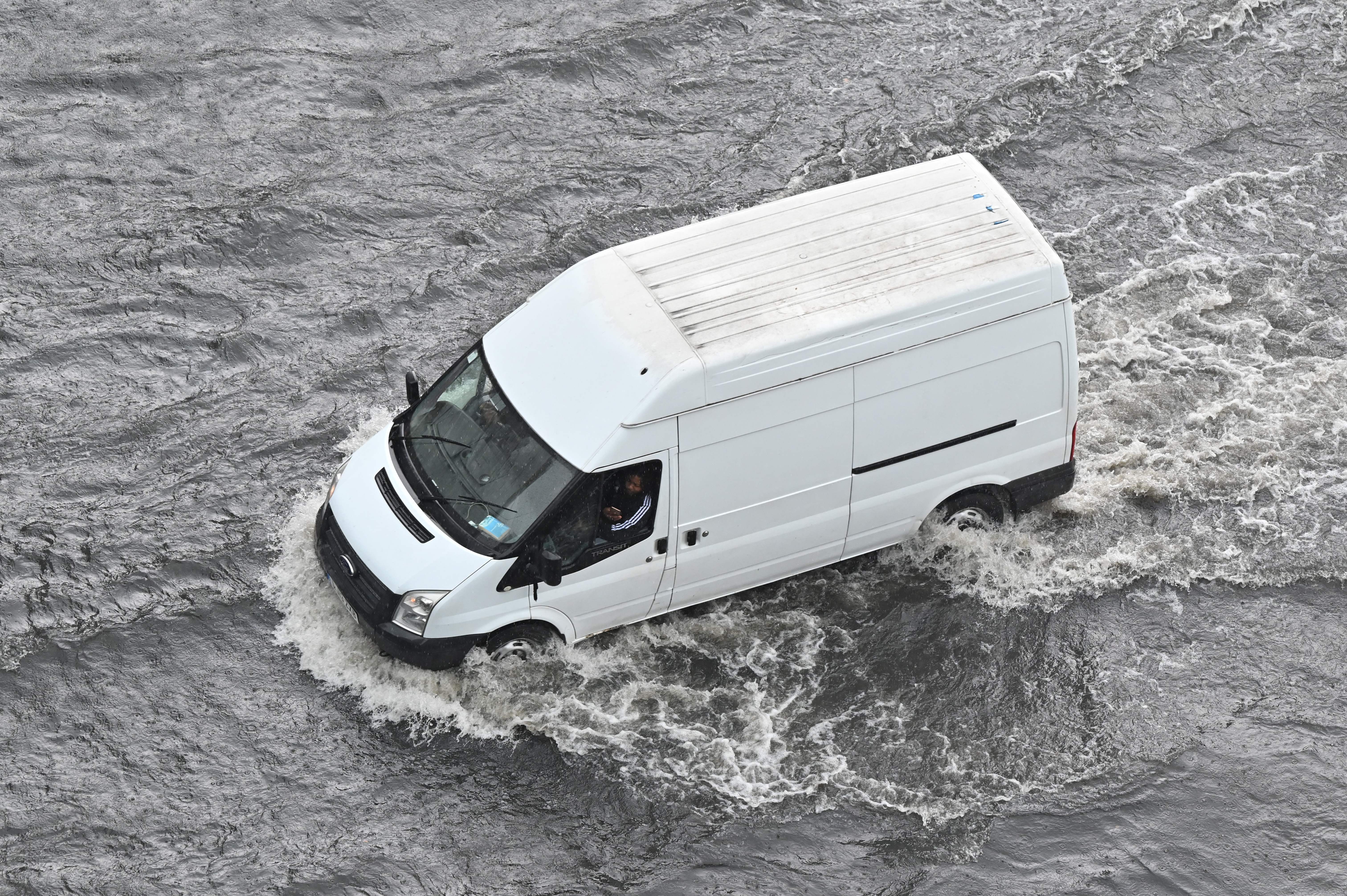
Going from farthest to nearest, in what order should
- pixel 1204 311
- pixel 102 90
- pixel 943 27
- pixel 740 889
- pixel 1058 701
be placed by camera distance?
pixel 943 27
pixel 102 90
pixel 1204 311
pixel 1058 701
pixel 740 889

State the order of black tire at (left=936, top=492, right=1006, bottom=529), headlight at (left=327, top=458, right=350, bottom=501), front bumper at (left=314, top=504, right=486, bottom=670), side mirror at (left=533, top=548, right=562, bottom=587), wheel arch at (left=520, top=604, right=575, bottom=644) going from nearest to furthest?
side mirror at (left=533, top=548, right=562, bottom=587)
front bumper at (left=314, top=504, right=486, bottom=670)
wheel arch at (left=520, top=604, right=575, bottom=644)
headlight at (left=327, top=458, right=350, bottom=501)
black tire at (left=936, top=492, right=1006, bottom=529)

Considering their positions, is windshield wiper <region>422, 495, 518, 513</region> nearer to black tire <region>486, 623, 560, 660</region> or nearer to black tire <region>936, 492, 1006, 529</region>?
black tire <region>486, 623, 560, 660</region>

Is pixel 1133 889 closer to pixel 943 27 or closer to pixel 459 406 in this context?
pixel 459 406

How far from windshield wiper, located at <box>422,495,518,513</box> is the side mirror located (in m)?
0.34

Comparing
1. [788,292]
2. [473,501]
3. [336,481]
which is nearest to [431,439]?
[473,501]

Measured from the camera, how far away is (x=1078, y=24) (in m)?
16.8

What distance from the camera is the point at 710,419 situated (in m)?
9.02

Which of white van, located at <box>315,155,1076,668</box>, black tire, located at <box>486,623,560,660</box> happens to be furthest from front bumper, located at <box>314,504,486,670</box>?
black tire, located at <box>486,623,560,660</box>

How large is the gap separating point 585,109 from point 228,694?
7.97 meters

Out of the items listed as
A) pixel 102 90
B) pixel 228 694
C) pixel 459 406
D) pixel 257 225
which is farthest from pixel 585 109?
pixel 228 694

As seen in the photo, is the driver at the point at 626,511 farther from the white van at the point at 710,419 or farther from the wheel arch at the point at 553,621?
the wheel arch at the point at 553,621

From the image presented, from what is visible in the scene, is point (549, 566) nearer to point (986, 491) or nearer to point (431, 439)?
point (431, 439)

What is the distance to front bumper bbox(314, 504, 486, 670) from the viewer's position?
9078 millimetres

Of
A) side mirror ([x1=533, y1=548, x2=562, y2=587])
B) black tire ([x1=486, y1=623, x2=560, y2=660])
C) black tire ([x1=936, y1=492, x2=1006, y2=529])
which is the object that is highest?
side mirror ([x1=533, y1=548, x2=562, y2=587])
